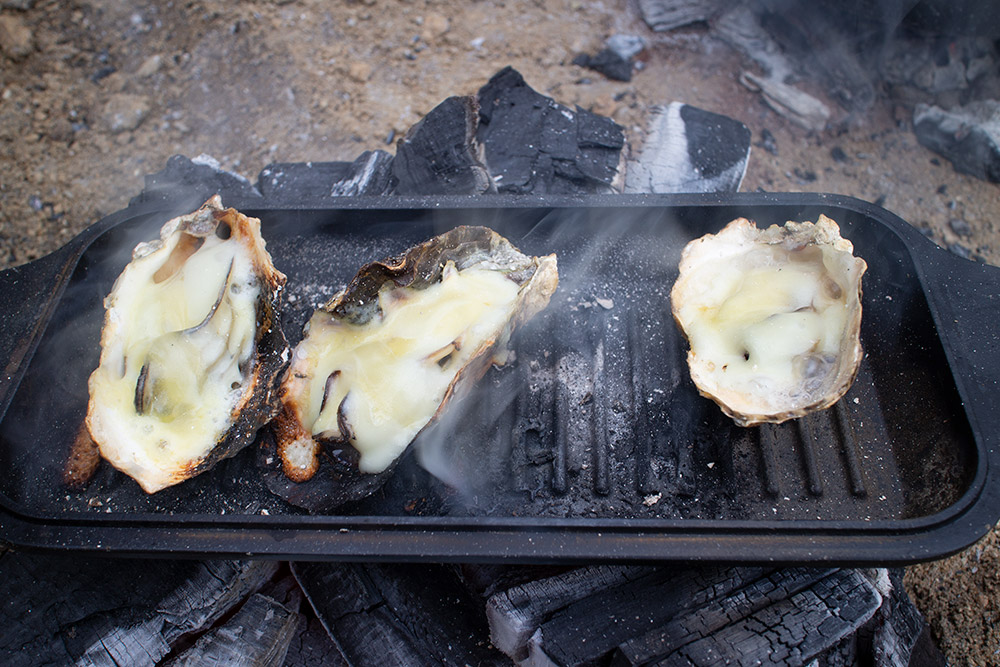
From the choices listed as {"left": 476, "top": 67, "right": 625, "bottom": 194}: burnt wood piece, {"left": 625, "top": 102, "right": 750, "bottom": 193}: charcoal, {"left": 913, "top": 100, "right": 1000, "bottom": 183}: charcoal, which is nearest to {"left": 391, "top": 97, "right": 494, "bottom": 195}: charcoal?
{"left": 476, "top": 67, "right": 625, "bottom": 194}: burnt wood piece

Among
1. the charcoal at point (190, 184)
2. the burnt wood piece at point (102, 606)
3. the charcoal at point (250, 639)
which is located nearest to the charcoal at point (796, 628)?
the charcoal at point (250, 639)

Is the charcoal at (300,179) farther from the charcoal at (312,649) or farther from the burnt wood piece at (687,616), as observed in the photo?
the burnt wood piece at (687,616)

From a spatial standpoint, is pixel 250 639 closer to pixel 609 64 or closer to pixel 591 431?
pixel 591 431

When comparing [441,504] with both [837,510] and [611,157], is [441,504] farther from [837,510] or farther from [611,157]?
[611,157]

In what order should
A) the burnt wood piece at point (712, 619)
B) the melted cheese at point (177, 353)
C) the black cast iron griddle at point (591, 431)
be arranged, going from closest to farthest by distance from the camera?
the black cast iron griddle at point (591, 431) → the burnt wood piece at point (712, 619) → the melted cheese at point (177, 353)

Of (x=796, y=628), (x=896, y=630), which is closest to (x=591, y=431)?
(x=796, y=628)

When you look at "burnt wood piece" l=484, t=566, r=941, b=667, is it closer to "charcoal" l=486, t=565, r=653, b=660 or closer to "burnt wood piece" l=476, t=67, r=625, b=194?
"charcoal" l=486, t=565, r=653, b=660
